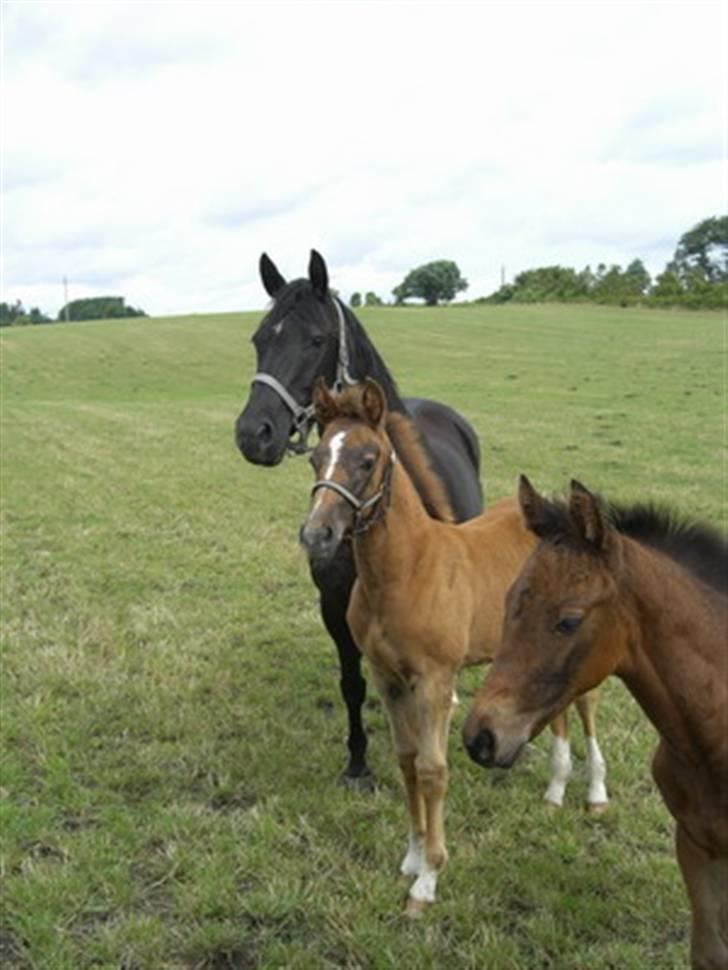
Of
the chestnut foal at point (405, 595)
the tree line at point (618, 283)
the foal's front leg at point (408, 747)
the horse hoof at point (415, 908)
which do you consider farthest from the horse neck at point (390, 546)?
the tree line at point (618, 283)

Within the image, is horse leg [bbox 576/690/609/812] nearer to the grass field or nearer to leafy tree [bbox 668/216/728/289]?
the grass field

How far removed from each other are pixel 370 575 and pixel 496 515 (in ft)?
3.46

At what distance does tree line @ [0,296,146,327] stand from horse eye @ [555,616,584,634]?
3224 inches

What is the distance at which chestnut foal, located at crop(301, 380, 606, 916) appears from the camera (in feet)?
10.5

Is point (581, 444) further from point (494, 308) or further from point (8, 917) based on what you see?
point (494, 308)

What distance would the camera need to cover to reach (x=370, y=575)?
3434mm

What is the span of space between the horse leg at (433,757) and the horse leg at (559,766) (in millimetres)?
768

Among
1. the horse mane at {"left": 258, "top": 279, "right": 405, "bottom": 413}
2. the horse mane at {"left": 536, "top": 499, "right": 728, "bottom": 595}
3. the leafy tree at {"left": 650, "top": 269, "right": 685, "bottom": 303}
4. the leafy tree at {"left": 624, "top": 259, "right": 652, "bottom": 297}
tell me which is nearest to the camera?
the horse mane at {"left": 536, "top": 499, "right": 728, "bottom": 595}

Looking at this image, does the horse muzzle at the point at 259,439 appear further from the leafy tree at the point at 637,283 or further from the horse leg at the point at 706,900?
the leafy tree at the point at 637,283

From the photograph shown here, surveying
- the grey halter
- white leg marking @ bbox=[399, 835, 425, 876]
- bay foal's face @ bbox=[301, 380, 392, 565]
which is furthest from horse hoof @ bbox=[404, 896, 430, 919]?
the grey halter

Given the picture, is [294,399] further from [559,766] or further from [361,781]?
[559,766]

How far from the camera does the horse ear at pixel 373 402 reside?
10.7ft

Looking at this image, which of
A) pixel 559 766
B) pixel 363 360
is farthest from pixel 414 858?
pixel 363 360

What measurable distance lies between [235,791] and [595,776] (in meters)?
1.64
